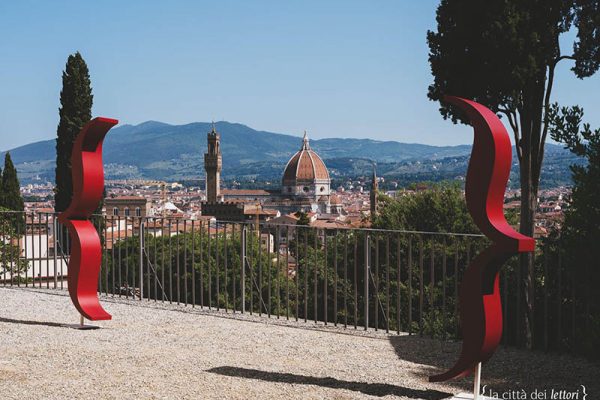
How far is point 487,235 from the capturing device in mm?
5098

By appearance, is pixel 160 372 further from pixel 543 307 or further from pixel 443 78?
pixel 443 78

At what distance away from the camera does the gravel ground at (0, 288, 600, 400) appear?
206 inches

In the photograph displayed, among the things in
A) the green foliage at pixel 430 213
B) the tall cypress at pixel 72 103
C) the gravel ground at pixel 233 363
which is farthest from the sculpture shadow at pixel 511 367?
the tall cypress at pixel 72 103

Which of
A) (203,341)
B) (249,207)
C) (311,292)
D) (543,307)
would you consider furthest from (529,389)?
(249,207)

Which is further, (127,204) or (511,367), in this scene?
(127,204)

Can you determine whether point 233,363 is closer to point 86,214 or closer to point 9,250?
point 86,214

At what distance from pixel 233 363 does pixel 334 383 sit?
976mm

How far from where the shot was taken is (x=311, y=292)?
16016 mm

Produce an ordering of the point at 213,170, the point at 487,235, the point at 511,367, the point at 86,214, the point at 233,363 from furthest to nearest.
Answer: the point at 213,170
the point at 86,214
the point at 511,367
the point at 233,363
the point at 487,235

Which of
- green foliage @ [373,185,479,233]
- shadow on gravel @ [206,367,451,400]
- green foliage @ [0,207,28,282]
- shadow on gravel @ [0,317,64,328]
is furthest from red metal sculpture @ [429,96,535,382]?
green foliage @ [373,185,479,233]

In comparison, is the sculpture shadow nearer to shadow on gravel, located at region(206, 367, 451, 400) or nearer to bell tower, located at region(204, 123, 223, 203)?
shadow on gravel, located at region(206, 367, 451, 400)

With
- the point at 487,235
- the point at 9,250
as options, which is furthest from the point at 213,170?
the point at 487,235

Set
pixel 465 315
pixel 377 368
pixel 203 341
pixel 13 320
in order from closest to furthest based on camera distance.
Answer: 1. pixel 465 315
2. pixel 377 368
3. pixel 203 341
4. pixel 13 320

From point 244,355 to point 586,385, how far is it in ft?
8.66
